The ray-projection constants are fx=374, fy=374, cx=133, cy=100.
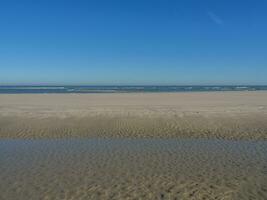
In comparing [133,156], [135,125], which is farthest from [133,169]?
[135,125]

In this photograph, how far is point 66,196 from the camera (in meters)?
9.27

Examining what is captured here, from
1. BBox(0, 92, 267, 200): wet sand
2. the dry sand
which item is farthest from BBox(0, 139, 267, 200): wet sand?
the dry sand

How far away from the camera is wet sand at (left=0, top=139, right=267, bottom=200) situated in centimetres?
957

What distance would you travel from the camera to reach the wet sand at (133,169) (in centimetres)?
957

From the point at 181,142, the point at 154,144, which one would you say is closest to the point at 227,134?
the point at 181,142

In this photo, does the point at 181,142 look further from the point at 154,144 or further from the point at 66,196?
the point at 66,196

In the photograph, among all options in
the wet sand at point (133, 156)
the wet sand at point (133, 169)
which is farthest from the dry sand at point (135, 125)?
the wet sand at point (133, 169)

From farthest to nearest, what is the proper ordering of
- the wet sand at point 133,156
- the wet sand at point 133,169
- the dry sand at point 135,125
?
the dry sand at point 135,125, the wet sand at point 133,156, the wet sand at point 133,169

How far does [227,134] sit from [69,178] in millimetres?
10401

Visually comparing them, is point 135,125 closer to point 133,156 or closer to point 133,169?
point 133,156

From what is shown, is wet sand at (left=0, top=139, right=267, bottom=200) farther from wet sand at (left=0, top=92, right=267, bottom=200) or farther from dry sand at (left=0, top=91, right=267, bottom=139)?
dry sand at (left=0, top=91, right=267, bottom=139)

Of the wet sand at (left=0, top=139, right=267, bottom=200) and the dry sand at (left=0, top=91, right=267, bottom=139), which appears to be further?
the dry sand at (left=0, top=91, right=267, bottom=139)

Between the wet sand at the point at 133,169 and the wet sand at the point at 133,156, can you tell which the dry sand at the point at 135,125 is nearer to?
the wet sand at the point at 133,156

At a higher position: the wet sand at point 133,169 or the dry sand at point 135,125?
the dry sand at point 135,125
